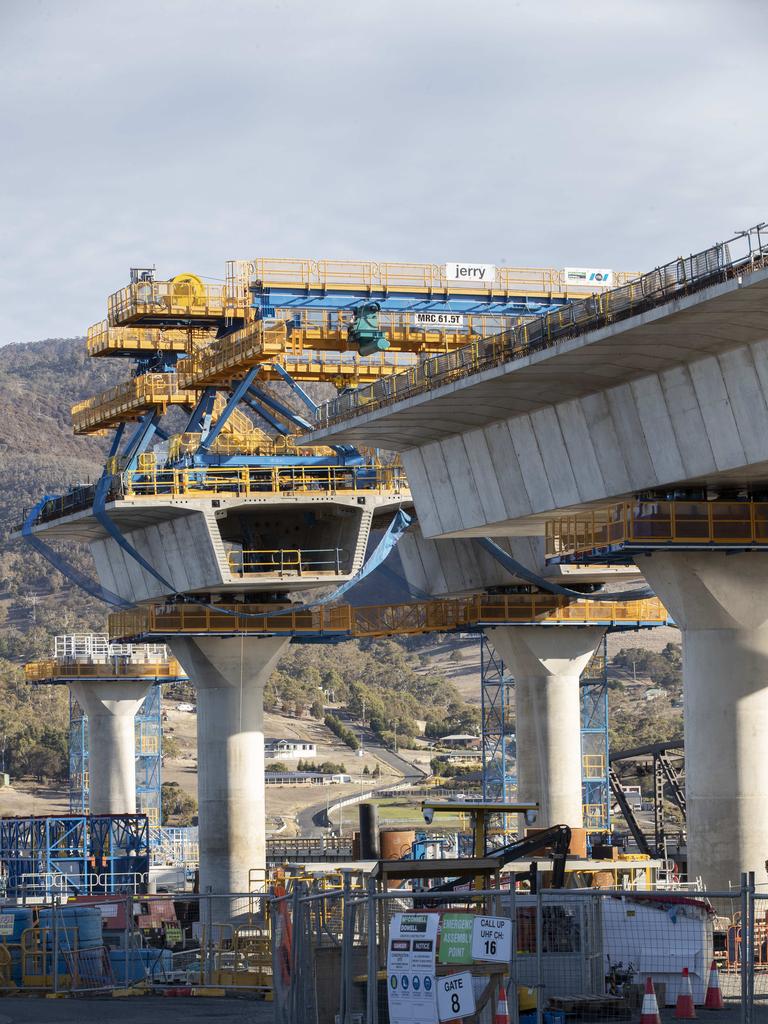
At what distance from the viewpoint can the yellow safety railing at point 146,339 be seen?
60156 mm

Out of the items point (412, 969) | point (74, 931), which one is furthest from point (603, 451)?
point (412, 969)

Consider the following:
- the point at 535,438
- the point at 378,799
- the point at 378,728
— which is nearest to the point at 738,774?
the point at 535,438

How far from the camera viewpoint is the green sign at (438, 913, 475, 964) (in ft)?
64.3

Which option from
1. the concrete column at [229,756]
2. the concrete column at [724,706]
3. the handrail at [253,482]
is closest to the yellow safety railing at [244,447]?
the handrail at [253,482]

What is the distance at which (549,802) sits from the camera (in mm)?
62625

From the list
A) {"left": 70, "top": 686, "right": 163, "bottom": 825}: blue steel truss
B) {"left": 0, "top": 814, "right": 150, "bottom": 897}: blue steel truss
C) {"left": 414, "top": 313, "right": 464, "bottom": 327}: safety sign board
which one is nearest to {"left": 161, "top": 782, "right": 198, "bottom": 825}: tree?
{"left": 70, "top": 686, "right": 163, "bottom": 825}: blue steel truss

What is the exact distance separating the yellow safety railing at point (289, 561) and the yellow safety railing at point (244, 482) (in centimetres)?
237

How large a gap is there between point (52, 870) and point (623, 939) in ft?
163

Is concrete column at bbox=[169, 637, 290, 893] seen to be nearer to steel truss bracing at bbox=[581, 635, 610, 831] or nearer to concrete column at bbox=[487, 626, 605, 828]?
concrete column at bbox=[487, 626, 605, 828]

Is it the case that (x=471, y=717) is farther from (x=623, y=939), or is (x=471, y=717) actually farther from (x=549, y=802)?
(x=623, y=939)

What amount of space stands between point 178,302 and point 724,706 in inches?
1030

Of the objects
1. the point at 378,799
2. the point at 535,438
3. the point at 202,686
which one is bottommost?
the point at 378,799

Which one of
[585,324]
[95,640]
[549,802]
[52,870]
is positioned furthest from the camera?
[95,640]

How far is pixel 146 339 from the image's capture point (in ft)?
200
